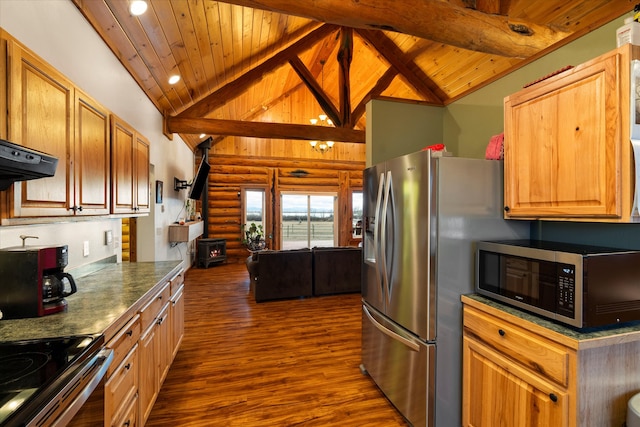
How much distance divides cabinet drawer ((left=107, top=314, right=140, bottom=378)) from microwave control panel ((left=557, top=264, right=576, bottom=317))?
2140 mm

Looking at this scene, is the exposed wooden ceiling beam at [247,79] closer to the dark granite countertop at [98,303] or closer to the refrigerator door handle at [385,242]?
the dark granite countertop at [98,303]

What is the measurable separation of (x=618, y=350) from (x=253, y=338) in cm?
302

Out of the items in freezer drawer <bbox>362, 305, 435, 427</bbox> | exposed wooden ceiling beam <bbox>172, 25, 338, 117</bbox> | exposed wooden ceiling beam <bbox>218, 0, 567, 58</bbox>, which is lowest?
freezer drawer <bbox>362, 305, 435, 427</bbox>

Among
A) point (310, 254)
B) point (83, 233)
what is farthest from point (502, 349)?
point (310, 254)

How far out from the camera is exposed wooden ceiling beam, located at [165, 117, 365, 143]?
4.81 metres

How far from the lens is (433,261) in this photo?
5.77 feet

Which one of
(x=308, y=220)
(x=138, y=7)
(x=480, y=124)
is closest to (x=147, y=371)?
(x=138, y=7)

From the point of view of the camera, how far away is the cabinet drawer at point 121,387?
1.36 meters

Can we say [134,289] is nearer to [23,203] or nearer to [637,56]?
[23,203]

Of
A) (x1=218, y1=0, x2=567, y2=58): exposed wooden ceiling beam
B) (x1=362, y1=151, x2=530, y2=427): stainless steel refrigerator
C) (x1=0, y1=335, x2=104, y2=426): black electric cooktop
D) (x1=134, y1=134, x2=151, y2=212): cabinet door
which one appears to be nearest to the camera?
(x1=0, y1=335, x2=104, y2=426): black electric cooktop

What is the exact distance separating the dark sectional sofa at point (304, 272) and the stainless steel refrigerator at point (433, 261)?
281cm

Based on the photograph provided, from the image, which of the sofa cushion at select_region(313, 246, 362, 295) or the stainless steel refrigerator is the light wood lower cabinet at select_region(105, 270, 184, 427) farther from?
the sofa cushion at select_region(313, 246, 362, 295)

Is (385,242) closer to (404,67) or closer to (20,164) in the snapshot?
(20,164)

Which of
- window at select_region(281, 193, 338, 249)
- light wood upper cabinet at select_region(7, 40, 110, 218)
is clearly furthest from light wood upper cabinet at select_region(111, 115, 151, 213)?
window at select_region(281, 193, 338, 249)
